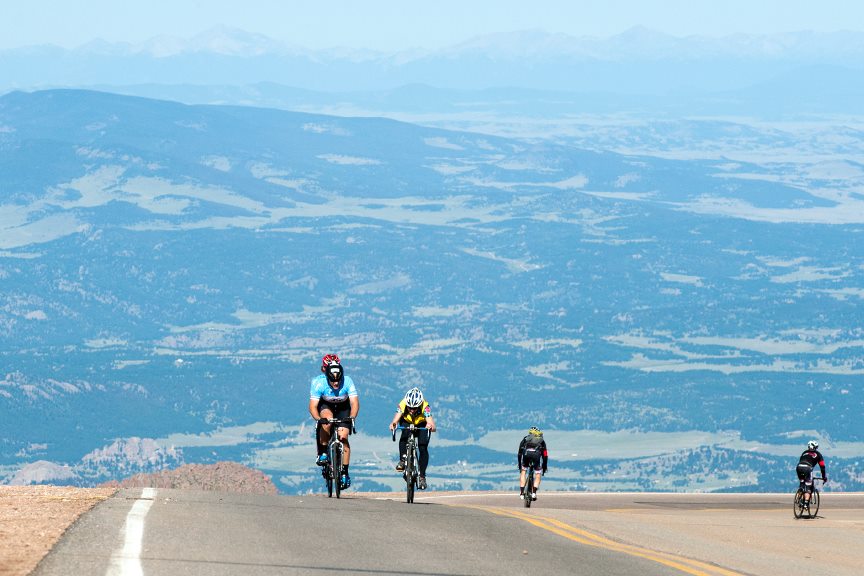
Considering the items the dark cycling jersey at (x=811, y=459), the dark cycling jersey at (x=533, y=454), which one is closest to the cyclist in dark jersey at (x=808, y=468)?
the dark cycling jersey at (x=811, y=459)

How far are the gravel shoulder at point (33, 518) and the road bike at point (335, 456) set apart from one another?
12.3 ft

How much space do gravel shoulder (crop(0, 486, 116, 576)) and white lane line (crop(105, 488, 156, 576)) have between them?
2.32 feet

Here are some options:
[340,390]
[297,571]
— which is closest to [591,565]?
[297,571]

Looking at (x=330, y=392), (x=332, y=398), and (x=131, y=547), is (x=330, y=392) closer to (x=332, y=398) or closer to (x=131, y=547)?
(x=332, y=398)

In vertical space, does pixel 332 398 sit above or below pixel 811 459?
above

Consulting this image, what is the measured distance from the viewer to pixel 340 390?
1100 inches

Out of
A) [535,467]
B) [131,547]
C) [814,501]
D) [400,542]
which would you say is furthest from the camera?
[814,501]

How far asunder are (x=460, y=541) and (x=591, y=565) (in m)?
2.58

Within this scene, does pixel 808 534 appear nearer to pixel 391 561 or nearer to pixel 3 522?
pixel 391 561

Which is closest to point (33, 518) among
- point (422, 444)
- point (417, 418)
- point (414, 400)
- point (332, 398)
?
point (332, 398)

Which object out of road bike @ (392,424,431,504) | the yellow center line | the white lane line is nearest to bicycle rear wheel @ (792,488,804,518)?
the yellow center line

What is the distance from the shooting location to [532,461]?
1355 inches

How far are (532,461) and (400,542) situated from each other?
13.9 m

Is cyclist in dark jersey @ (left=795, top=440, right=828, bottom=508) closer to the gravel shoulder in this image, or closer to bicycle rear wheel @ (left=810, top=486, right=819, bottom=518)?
bicycle rear wheel @ (left=810, top=486, right=819, bottom=518)
